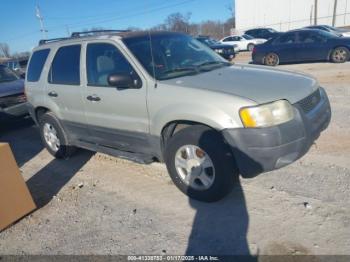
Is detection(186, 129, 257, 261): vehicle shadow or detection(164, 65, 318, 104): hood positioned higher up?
detection(164, 65, 318, 104): hood

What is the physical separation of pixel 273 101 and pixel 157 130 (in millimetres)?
1386

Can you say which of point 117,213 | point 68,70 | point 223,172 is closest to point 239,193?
point 223,172

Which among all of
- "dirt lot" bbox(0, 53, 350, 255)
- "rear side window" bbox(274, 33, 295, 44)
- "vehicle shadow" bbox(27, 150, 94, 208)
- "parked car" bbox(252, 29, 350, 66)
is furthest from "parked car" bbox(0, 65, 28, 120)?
"rear side window" bbox(274, 33, 295, 44)

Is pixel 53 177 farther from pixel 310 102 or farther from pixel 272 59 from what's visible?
pixel 272 59

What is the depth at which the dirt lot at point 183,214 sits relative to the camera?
2926 millimetres

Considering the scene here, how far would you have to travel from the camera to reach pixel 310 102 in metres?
3.49

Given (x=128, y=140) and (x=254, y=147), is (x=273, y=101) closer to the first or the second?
(x=254, y=147)

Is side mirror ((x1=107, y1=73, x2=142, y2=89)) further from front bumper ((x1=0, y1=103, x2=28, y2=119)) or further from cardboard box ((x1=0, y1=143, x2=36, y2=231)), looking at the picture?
front bumper ((x1=0, y1=103, x2=28, y2=119))

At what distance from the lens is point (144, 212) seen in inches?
142

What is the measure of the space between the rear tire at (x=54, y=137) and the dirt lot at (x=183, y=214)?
1.96 ft

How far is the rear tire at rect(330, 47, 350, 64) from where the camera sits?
12682mm

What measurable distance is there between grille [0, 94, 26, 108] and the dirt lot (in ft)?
11.3

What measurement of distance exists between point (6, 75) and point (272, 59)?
11.1 m

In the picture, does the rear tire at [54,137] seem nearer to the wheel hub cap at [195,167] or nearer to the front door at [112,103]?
the front door at [112,103]
